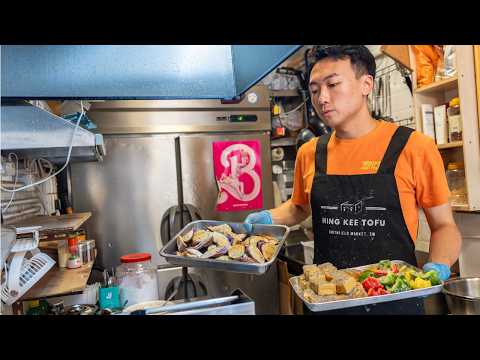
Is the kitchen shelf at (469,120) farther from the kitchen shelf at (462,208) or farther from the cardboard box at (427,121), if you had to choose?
the cardboard box at (427,121)

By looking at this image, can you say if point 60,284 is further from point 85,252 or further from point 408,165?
point 408,165

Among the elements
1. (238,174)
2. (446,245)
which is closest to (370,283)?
(446,245)

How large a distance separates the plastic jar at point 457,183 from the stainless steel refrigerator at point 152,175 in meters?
1.36

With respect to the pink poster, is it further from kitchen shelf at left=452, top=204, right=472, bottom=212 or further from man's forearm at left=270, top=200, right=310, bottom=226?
kitchen shelf at left=452, top=204, right=472, bottom=212

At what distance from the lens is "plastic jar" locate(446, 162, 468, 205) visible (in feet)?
6.42

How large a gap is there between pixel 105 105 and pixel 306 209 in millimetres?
1588

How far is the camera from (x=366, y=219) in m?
1.45

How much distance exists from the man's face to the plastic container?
68 cm

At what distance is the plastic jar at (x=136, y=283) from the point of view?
1.75 m

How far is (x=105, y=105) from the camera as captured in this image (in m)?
2.55

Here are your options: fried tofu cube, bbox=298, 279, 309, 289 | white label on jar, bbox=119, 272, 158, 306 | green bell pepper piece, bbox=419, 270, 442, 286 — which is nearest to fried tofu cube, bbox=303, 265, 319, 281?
fried tofu cube, bbox=298, 279, 309, 289

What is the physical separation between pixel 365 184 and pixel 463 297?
1.68ft
